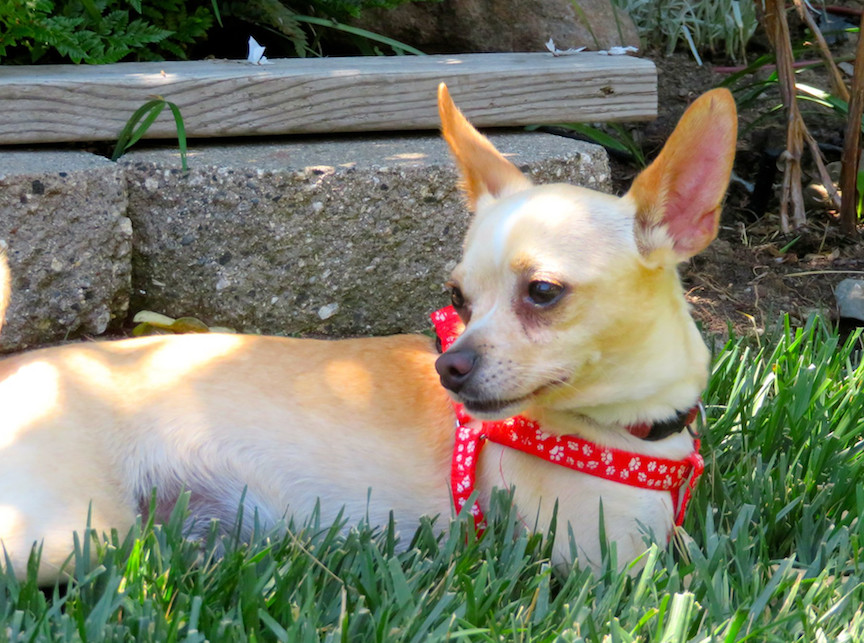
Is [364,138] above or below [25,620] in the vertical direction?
above

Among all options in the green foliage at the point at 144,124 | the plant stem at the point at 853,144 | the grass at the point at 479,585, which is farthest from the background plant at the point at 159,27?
the grass at the point at 479,585

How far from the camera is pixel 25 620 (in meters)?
1.87

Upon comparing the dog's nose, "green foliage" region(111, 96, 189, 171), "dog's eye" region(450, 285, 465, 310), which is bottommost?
the dog's nose

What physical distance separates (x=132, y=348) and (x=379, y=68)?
177 centimetres

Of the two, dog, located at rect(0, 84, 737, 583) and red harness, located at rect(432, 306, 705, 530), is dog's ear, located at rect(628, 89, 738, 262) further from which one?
red harness, located at rect(432, 306, 705, 530)

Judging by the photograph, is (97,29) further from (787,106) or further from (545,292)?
(787,106)

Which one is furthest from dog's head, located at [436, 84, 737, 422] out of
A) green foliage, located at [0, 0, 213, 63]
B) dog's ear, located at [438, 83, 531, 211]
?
green foliage, located at [0, 0, 213, 63]

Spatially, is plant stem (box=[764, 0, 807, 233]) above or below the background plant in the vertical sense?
below

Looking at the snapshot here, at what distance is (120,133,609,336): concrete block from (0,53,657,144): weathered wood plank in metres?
0.14

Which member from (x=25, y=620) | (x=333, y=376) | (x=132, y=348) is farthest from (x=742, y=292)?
(x=25, y=620)

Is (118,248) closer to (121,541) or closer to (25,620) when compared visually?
(121,541)

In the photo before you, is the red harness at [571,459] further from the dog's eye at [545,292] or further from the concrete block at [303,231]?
the concrete block at [303,231]

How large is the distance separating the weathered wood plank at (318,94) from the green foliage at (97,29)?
0.29 ft

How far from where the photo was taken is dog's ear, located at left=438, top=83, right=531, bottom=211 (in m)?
2.62
